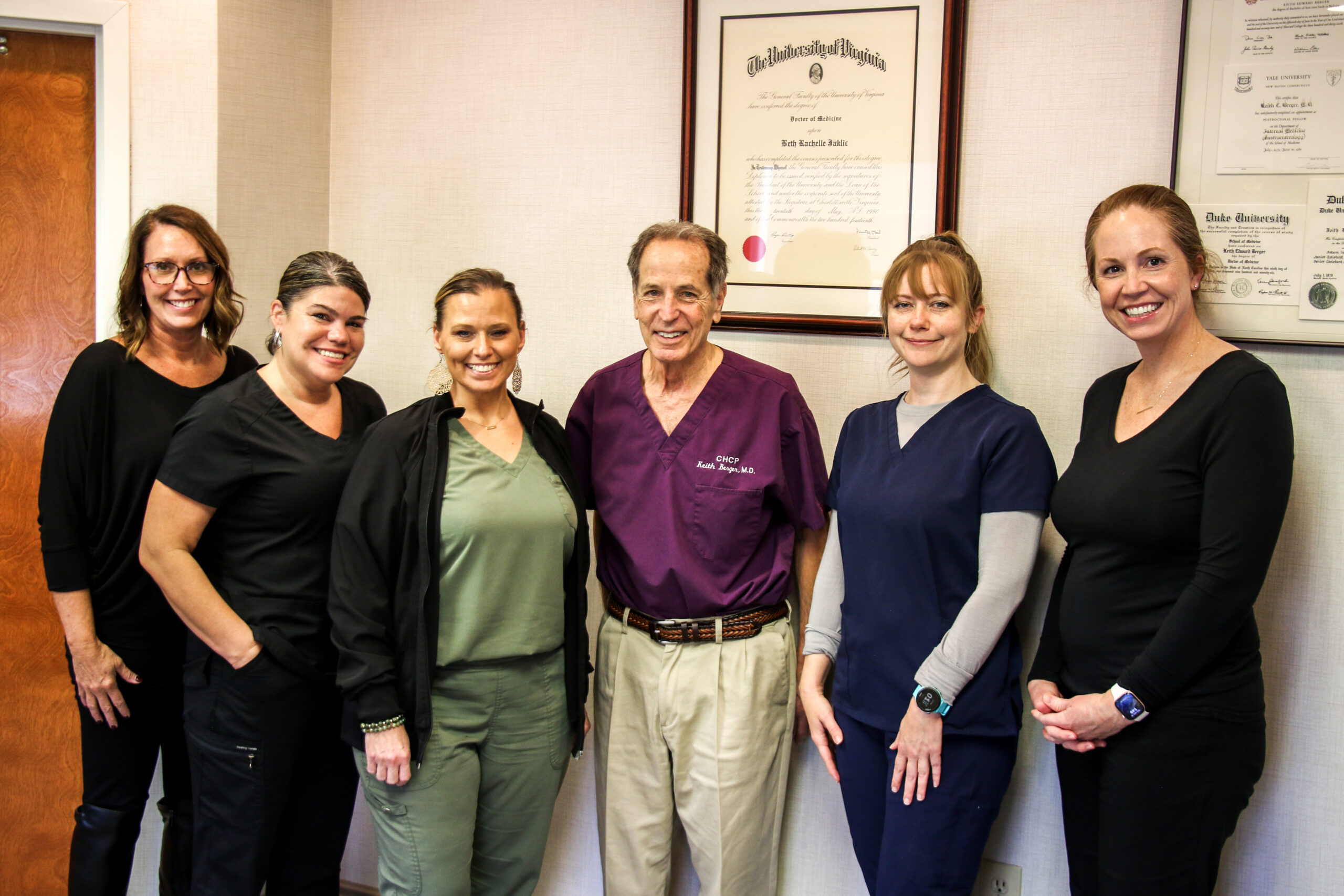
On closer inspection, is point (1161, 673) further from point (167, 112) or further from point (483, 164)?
point (167, 112)

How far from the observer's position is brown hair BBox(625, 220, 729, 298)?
1790 millimetres

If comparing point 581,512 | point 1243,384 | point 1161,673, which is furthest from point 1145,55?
point 581,512

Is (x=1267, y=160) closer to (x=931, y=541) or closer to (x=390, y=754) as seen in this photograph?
(x=931, y=541)

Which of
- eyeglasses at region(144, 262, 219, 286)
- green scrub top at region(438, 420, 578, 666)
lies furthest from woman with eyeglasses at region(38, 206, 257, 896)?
green scrub top at region(438, 420, 578, 666)

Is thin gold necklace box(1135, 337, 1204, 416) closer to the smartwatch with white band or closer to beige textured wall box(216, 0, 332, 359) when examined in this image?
the smartwatch with white band

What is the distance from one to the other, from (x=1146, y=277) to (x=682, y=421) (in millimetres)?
842

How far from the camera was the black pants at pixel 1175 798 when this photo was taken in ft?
4.64

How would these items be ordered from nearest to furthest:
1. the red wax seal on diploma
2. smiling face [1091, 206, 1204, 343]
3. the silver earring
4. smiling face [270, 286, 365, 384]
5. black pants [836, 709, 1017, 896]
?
smiling face [1091, 206, 1204, 343] < black pants [836, 709, 1017, 896] < smiling face [270, 286, 365, 384] < the silver earring < the red wax seal on diploma

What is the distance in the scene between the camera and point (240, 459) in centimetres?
164

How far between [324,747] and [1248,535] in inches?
65.1

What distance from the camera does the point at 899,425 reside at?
169 centimetres

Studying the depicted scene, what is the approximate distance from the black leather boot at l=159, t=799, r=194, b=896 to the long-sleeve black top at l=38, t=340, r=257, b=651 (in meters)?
0.43

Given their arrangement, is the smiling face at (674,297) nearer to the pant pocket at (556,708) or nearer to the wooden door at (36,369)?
the pant pocket at (556,708)

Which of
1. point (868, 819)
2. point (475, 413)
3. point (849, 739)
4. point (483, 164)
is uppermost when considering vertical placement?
point (483, 164)
